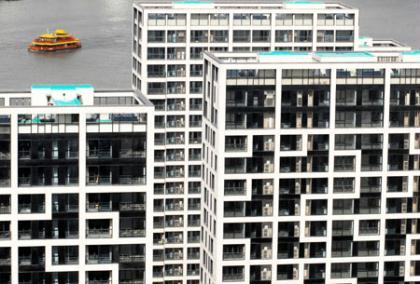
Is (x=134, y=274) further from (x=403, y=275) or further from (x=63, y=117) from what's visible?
(x=403, y=275)

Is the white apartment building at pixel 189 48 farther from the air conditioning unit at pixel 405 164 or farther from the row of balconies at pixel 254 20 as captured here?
the air conditioning unit at pixel 405 164

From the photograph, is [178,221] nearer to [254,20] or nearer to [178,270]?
[178,270]

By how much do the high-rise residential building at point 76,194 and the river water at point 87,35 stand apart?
196 ft

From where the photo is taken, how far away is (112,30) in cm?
16900

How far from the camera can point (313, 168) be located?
6644 cm

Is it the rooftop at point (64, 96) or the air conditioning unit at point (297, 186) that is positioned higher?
the rooftop at point (64, 96)

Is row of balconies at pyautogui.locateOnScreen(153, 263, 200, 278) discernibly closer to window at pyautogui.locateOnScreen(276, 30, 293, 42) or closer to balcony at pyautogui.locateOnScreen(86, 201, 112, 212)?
window at pyautogui.locateOnScreen(276, 30, 293, 42)

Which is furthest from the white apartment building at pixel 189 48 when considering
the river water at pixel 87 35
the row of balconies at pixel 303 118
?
the river water at pixel 87 35

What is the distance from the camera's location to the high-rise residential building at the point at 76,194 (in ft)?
192

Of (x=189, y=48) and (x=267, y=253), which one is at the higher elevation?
(x=189, y=48)

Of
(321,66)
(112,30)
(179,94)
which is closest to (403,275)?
(321,66)

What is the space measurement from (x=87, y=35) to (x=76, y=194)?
111163mm

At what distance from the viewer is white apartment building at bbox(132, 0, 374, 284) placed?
86.2 m

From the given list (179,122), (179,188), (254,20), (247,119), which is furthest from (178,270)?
(247,119)
